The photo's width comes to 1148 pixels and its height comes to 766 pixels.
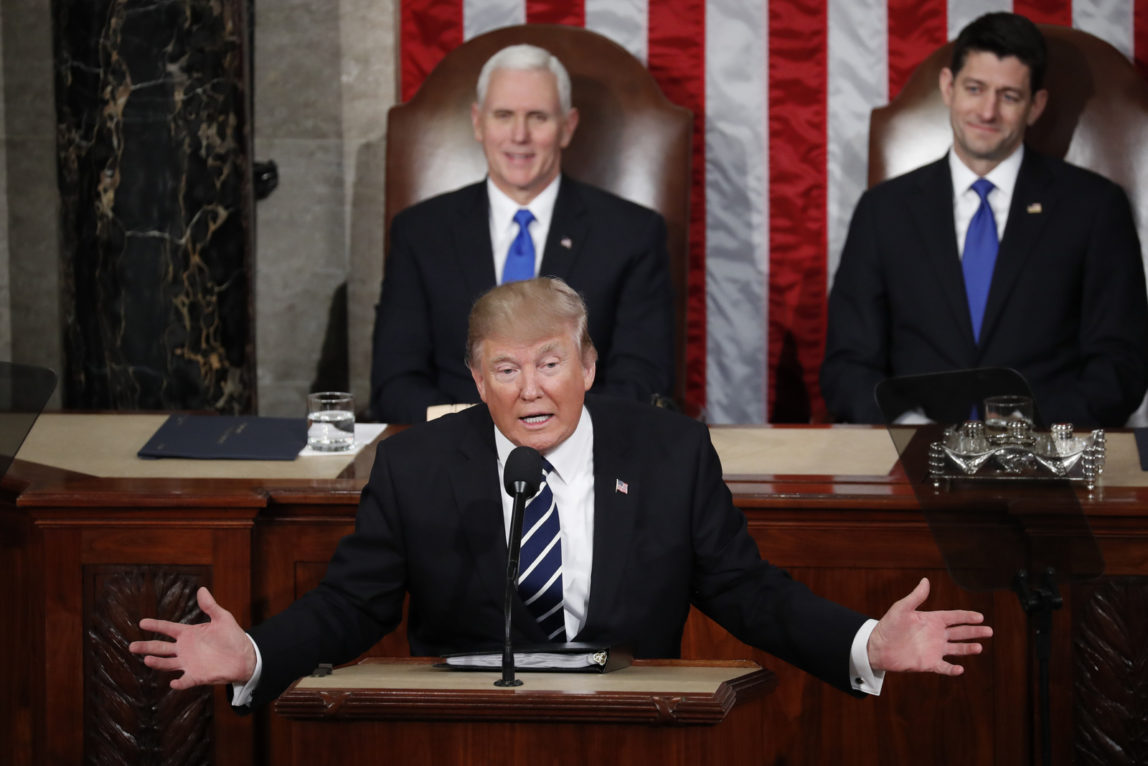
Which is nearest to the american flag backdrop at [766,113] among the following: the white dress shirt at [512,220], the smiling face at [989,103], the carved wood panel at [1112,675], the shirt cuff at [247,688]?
the smiling face at [989,103]

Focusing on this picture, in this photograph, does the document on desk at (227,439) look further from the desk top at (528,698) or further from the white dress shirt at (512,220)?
the desk top at (528,698)

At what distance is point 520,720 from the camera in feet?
5.89

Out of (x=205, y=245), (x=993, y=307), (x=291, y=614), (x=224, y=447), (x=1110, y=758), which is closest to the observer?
(x=291, y=614)

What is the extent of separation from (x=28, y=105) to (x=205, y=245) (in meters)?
1.06

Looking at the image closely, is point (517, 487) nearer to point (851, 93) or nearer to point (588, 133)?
point (588, 133)

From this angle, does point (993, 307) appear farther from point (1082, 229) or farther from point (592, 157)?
point (592, 157)

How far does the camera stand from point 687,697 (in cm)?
177

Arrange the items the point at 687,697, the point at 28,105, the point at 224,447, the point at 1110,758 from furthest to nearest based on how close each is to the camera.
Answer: the point at 28,105 < the point at 224,447 < the point at 1110,758 < the point at 687,697

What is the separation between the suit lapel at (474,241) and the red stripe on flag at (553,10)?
2.82ft

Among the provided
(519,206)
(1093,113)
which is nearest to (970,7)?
(1093,113)

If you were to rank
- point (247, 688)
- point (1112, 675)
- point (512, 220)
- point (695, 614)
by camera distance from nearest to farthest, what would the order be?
point (247, 688)
point (1112, 675)
point (695, 614)
point (512, 220)

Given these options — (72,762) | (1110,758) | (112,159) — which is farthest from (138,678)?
(112,159)

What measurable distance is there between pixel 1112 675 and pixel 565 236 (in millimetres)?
1971

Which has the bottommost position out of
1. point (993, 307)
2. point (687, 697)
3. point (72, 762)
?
point (72, 762)
